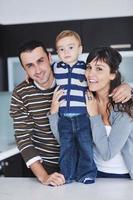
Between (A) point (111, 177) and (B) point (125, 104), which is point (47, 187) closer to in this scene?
(A) point (111, 177)

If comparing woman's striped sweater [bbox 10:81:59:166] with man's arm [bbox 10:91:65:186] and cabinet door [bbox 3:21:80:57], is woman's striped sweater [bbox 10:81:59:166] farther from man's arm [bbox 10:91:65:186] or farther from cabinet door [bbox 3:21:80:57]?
cabinet door [bbox 3:21:80:57]

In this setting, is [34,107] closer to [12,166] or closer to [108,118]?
[108,118]

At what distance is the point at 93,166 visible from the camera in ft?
4.41

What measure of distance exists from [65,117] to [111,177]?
0.30 meters

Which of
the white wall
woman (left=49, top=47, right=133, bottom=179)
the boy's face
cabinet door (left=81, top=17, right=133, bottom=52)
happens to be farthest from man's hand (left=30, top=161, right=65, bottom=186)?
the white wall

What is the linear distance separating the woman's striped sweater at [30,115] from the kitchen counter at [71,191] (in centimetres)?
14

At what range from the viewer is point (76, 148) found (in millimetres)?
1354

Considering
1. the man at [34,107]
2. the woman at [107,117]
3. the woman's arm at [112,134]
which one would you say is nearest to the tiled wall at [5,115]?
the man at [34,107]

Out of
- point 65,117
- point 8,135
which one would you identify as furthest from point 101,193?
point 8,135

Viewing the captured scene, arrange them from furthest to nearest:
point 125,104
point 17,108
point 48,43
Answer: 1. point 48,43
2. point 17,108
3. point 125,104

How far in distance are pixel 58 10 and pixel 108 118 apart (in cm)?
192

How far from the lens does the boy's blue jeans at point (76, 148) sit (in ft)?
4.34

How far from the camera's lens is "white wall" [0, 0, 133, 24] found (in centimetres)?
294

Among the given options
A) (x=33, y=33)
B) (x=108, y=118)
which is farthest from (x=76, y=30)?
(x=108, y=118)
